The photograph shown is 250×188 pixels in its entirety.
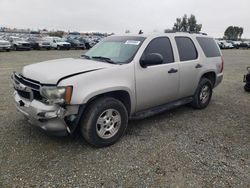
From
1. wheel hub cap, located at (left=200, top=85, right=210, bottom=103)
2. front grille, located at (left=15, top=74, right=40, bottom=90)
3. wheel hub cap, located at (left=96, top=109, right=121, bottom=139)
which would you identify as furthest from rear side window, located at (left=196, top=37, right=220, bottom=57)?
front grille, located at (left=15, top=74, right=40, bottom=90)

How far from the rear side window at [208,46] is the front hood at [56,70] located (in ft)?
9.03

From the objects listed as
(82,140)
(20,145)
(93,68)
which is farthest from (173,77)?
(20,145)

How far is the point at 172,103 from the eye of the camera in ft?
15.4

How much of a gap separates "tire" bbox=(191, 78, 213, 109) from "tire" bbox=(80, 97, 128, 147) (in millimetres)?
2297

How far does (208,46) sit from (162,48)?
1786mm

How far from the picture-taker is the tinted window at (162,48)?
13.6ft

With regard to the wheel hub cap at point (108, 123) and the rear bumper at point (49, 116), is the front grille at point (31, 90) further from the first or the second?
the wheel hub cap at point (108, 123)

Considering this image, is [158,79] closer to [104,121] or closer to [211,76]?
[104,121]

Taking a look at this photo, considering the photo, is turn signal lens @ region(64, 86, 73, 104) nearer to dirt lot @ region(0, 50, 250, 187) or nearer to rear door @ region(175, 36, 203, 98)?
dirt lot @ region(0, 50, 250, 187)

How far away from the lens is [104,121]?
11.7ft

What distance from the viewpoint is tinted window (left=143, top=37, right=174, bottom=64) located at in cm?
416

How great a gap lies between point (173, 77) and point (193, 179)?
206 cm

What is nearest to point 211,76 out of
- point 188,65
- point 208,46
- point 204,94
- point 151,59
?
point 204,94

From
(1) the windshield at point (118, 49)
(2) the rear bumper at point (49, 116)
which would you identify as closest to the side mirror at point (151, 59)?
(1) the windshield at point (118, 49)
